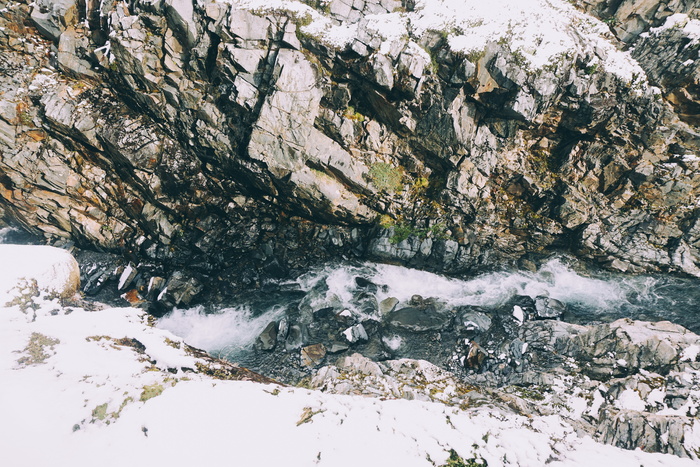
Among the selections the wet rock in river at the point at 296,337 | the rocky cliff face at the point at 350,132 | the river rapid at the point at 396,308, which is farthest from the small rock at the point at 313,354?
the rocky cliff face at the point at 350,132

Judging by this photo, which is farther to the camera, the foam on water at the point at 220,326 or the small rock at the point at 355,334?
the foam on water at the point at 220,326

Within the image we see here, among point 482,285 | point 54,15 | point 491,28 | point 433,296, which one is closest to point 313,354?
point 433,296

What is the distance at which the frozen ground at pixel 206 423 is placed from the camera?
7.47 m

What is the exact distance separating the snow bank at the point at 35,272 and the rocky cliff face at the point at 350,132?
18.0ft

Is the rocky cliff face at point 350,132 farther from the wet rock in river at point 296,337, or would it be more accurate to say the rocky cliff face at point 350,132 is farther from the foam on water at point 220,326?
the wet rock in river at point 296,337

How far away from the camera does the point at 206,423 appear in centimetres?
811

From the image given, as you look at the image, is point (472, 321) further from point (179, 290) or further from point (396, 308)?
point (179, 290)

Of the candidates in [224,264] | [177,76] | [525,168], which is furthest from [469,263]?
[177,76]

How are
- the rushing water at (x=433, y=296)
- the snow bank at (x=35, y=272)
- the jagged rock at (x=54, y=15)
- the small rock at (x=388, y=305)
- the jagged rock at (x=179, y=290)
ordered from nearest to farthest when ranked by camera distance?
1. the snow bank at (x=35, y=272)
2. the rushing water at (x=433, y=296)
3. the jagged rock at (x=54, y=15)
4. the small rock at (x=388, y=305)
5. the jagged rock at (x=179, y=290)

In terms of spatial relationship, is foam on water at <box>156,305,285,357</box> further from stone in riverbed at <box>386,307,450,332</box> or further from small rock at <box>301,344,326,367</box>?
stone in riverbed at <box>386,307,450,332</box>

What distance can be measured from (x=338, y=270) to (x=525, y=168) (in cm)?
1373

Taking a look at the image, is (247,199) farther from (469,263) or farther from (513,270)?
(513,270)

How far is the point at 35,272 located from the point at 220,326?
875cm

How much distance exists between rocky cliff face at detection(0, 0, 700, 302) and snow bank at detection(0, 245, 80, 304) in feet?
18.0
